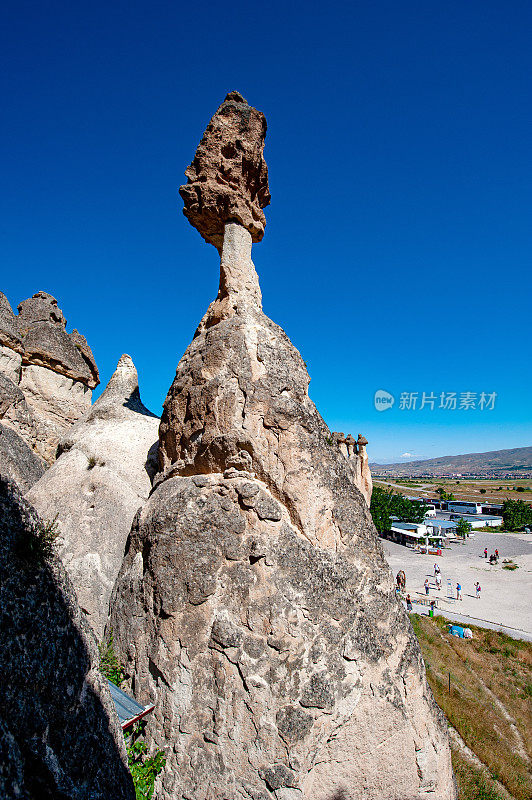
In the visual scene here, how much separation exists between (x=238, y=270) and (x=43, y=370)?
6.78 meters

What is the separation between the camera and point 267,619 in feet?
14.8

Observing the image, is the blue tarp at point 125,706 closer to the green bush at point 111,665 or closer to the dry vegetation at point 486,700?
the green bush at point 111,665

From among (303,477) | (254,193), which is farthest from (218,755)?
(254,193)

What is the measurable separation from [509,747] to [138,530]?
11.7 meters

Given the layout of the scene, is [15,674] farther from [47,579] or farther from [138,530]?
[138,530]

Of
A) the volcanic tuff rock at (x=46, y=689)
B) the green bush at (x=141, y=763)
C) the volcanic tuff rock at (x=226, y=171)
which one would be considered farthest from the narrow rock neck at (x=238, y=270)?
the green bush at (x=141, y=763)

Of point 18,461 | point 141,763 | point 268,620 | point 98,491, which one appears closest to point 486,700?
point 268,620

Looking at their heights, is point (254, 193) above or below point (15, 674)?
above

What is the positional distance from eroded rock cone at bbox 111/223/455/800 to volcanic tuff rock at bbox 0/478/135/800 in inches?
50.3

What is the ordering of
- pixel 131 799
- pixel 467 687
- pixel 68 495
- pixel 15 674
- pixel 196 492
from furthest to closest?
pixel 467 687 → pixel 68 495 → pixel 196 492 → pixel 131 799 → pixel 15 674

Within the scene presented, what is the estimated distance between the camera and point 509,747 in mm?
10430

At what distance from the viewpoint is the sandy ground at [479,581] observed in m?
20.3

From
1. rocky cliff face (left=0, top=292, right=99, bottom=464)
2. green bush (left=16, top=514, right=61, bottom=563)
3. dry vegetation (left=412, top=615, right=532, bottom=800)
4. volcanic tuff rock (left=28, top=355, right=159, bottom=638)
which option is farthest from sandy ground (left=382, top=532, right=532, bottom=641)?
green bush (left=16, top=514, right=61, bottom=563)

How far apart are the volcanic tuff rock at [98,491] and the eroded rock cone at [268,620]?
2.15ft
